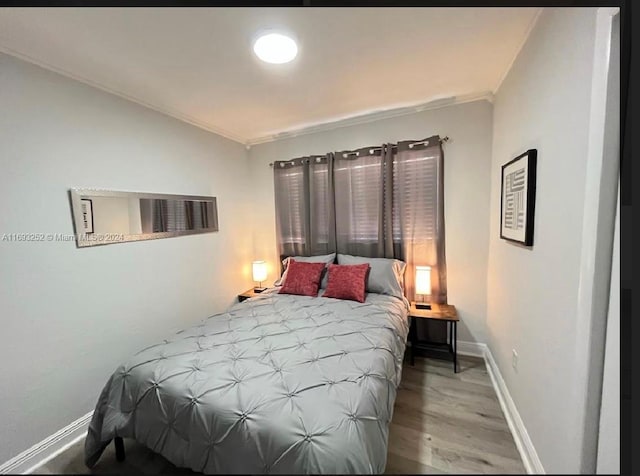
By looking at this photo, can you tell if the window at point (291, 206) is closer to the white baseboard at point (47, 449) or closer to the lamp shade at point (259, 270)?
the lamp shade at point (259, 270)

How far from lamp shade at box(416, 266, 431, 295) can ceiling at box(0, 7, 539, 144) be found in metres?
1.60

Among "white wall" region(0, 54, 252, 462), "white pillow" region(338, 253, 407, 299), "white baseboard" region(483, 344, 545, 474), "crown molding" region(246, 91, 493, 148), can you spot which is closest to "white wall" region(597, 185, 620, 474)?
"white baseboard" region(483, 344, 545, 474)

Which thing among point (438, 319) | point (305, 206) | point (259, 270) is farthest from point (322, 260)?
point (438, 319)

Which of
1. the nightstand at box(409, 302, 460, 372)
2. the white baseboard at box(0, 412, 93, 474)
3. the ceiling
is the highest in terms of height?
the ceiling

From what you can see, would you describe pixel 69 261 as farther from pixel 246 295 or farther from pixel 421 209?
pixel 421 209

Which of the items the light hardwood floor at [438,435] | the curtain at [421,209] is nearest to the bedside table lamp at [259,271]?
the curtain at [421,209]

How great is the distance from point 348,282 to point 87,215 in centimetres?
209

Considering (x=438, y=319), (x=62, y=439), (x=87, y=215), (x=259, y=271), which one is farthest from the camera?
(x=259, y=271)

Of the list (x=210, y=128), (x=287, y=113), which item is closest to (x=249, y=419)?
A: (x=287, y=113)

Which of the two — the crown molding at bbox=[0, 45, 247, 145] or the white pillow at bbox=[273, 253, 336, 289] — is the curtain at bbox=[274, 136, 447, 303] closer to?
the white pillow at bbox=[273, 253, 336, 289]

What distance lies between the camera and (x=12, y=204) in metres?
1.51

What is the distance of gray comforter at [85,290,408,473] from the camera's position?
2.96 ft

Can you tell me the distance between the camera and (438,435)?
92cm

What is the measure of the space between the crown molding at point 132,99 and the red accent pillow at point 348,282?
2.06m
